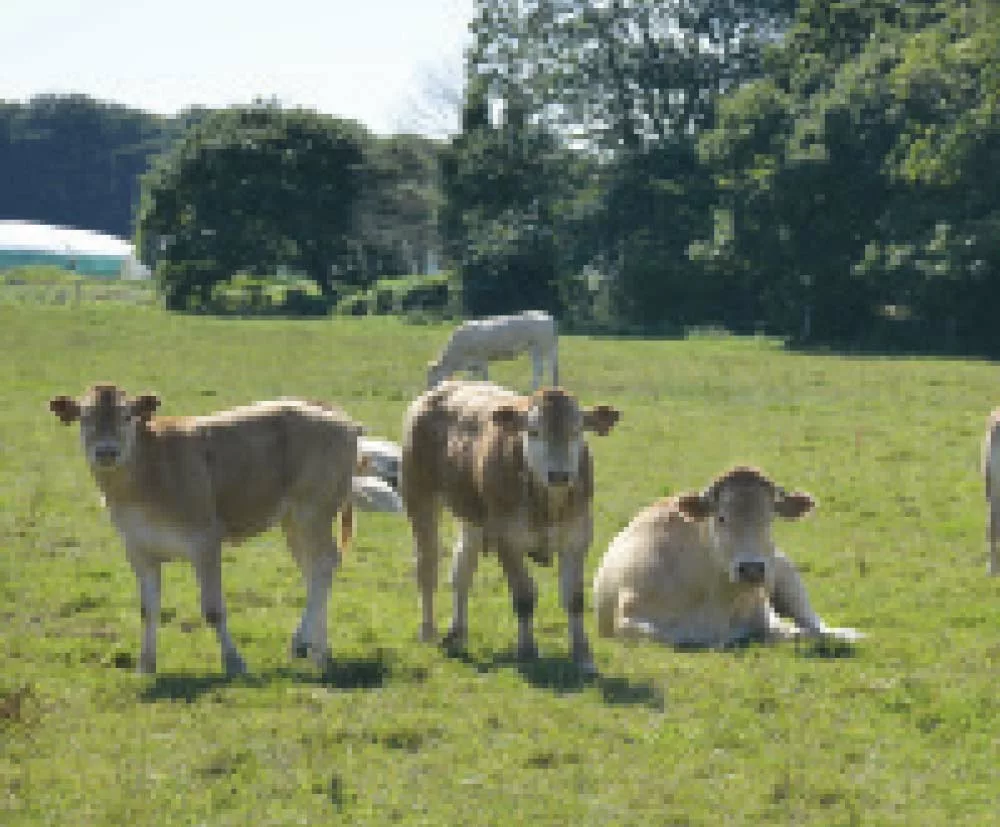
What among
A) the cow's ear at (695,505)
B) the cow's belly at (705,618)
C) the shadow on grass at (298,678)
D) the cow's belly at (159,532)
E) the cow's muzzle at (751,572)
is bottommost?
the shadow on grass at (298,678)

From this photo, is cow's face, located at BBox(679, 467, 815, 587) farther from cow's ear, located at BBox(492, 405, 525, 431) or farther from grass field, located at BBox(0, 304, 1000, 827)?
cow's ear, located at BBox(492, 405, 525, 431)

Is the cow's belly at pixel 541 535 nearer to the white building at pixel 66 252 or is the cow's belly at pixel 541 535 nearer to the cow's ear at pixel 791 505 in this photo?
the cow's ear at pixel 791 505

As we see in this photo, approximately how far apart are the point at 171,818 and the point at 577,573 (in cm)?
331

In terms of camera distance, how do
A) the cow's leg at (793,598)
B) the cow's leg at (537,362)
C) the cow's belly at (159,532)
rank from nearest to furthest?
the cow's belly at (159,532) → the cow's leg at (793,598) → the cow's leg at (537,362)

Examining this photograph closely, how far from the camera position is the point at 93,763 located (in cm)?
786

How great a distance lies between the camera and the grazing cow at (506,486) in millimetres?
9508

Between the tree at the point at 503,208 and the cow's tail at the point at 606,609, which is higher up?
the tree at the point at 503,208

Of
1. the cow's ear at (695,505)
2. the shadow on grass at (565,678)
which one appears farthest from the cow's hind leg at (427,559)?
the cow's ear at (695,505)

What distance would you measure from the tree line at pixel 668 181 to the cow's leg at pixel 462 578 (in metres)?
30.2

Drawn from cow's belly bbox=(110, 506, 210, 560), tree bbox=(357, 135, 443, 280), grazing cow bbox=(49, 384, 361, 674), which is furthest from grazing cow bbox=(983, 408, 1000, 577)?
tree bbox=(357, 135, 443, 280)

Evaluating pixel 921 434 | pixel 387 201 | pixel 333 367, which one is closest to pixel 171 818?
pixel 921 434

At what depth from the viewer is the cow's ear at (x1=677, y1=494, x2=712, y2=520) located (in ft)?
33.6

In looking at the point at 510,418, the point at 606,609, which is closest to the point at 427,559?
the point at 606,609

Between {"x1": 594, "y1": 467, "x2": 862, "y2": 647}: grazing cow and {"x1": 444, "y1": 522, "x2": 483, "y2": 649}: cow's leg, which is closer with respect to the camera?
{"x1": 594, "y1": 467, "x2": 862, "y2": 647}: grazing cow
